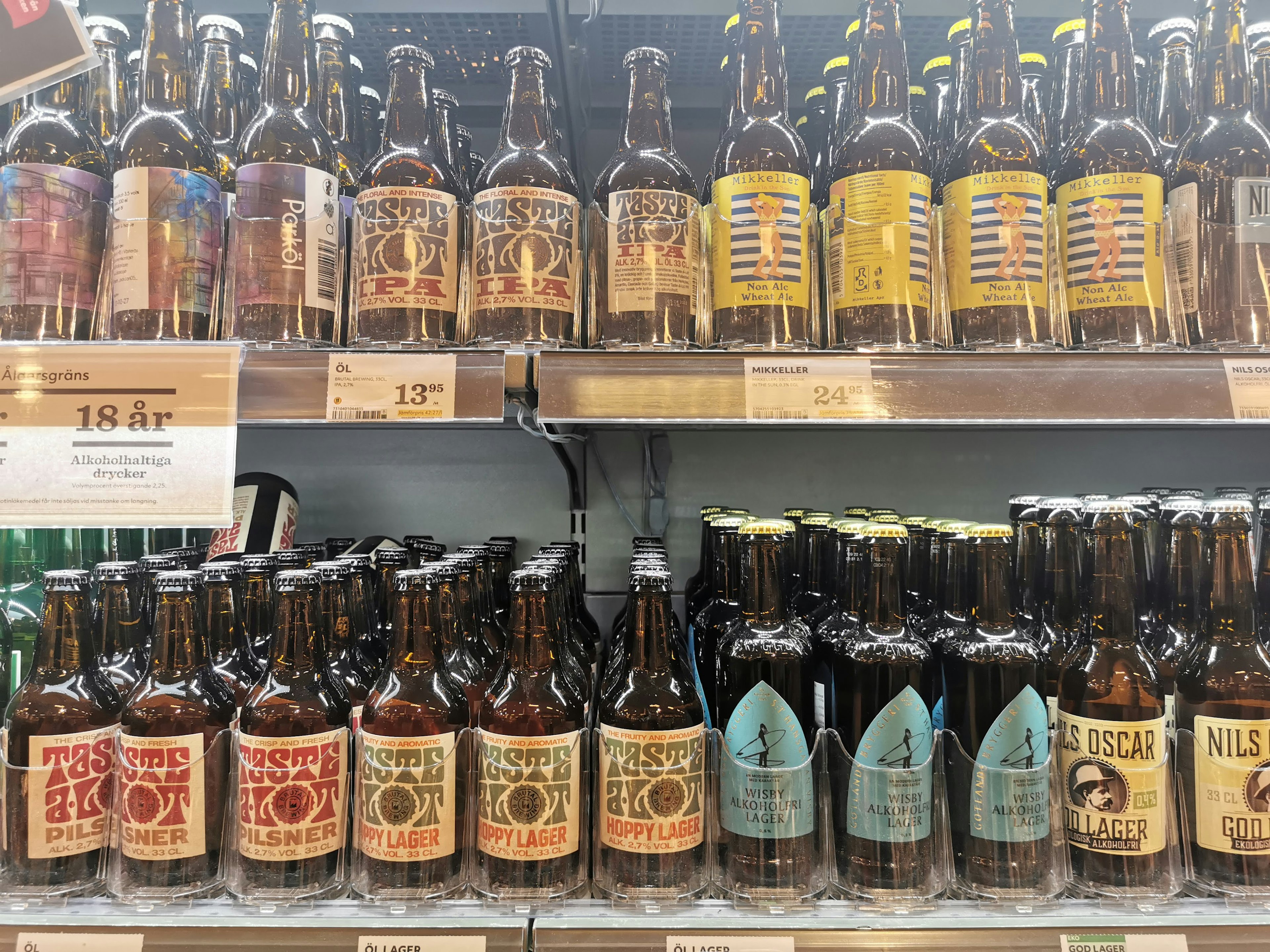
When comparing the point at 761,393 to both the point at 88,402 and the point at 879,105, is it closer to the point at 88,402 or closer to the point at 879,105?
the point at 879,105

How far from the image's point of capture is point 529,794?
86 cm

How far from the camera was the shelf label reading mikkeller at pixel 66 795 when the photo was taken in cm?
89

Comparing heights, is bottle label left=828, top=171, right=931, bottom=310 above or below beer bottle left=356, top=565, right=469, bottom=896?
above

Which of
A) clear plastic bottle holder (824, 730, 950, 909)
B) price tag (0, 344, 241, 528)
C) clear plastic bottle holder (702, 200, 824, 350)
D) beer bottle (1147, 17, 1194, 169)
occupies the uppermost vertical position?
beer bottle (1147, 17, 1194, 169)

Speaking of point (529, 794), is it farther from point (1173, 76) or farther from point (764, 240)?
point (1173, 76)

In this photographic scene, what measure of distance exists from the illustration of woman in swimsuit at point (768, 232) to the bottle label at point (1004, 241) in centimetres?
25

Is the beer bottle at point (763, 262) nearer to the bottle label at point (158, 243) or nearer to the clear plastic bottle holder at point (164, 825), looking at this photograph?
the bottle label at point (158, 243)

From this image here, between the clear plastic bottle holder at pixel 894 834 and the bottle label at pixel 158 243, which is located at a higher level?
the bottle label at pixel 158 243

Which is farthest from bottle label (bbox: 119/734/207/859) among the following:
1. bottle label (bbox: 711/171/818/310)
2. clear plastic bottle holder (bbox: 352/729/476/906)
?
bottle label (bbox: 711/171/818/310)

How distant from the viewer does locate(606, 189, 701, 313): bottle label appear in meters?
0.98

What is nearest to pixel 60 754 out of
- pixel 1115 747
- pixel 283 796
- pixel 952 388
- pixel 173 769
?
pixel 173 769

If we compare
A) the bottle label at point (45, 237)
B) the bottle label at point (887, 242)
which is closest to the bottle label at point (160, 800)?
the bottle label at point (45, 237)

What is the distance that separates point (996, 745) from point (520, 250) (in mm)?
858

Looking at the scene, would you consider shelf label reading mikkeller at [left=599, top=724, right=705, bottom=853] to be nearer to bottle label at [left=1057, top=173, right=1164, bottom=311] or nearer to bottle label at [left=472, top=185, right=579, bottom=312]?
bottle label at [left=472, top=185, right=579, bottom=312]
